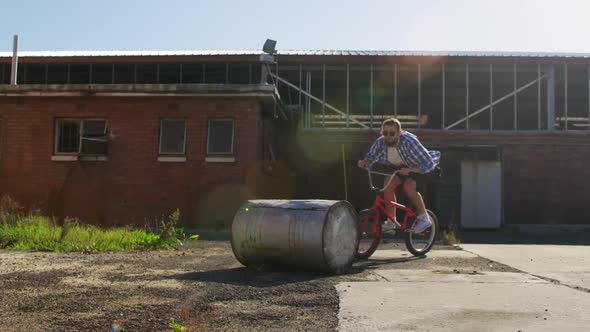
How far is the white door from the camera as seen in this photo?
17266mm

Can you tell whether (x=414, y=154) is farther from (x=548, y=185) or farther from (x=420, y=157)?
(x=548, y=185)

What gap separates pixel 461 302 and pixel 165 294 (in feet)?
6.59

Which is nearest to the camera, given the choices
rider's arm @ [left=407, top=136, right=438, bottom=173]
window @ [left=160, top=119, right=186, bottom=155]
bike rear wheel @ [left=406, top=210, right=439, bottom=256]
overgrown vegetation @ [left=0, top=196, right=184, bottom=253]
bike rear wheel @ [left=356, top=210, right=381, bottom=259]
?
bike rear wheel @ [left=356, top=210, right=381, bottom=259]

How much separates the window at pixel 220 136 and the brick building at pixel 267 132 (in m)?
0.03

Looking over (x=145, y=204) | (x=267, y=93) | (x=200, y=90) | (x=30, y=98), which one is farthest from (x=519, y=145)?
(x=30, y=98)

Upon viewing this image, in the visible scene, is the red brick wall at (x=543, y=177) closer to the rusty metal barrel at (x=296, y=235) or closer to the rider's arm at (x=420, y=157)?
the rider's arm at (x=420, y=157)

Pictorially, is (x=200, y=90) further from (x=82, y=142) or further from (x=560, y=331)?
(x=560, y=331)

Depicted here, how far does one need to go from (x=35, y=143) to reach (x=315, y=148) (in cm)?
861

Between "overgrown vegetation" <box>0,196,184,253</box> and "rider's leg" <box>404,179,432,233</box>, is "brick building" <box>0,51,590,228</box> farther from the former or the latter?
"rider's leg" <box>404,179,432,233</box>

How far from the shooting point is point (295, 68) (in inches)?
779

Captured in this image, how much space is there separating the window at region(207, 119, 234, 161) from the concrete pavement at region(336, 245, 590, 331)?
8533 mm

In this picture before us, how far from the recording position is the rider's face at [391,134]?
678 cm

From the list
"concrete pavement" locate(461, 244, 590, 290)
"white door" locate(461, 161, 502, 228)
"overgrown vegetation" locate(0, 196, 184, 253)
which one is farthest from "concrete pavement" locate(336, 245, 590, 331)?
"white door" locate(461, 161, 502, 228)

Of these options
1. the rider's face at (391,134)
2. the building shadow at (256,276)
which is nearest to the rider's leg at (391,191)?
the rider's face at (391,134)
